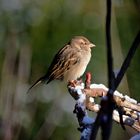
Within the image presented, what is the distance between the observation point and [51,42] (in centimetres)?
556

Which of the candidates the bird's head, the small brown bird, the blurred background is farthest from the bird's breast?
the blurred background

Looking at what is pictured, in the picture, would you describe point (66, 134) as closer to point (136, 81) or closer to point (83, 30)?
point (83, 30)

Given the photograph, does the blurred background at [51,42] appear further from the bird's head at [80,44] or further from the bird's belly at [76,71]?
the bird's belly at [76,71]

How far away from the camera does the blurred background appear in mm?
4750

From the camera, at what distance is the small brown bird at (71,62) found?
3727 mm

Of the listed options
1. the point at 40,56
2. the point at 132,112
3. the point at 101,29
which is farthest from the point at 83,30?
the point at 132,112

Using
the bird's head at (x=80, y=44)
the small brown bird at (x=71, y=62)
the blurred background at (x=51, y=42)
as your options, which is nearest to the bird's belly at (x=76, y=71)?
the small brown bird at (x=71, y=62)

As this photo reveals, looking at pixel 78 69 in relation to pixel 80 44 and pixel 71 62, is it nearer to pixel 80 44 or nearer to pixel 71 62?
pixel 71 62

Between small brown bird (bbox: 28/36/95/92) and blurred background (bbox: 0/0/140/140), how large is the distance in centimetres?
49

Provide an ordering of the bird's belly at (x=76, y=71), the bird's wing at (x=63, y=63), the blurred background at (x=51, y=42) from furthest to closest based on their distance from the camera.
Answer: the blurred background at (x=51, y=42) → the bird's wing at (x=63, y=63) → the bird's belly at (x=76, y=71)

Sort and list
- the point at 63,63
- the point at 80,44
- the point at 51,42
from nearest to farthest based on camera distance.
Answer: the point at 63,63, the point at 80,44, the point at 51,42

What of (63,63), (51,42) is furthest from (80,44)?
(51,42)

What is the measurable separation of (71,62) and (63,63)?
60 mm

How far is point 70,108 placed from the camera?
5.04 metres
